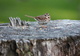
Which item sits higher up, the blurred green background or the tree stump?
the blurred green background

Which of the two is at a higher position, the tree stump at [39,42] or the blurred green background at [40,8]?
the blurred green background at [40,8]

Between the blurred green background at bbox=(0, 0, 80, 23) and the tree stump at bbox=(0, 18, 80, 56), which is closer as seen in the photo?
the tree stump at bbox=(0, 18, 80, 56)

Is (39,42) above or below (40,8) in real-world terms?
below

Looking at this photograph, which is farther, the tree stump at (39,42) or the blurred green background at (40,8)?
the blurred green background at (40,8)
